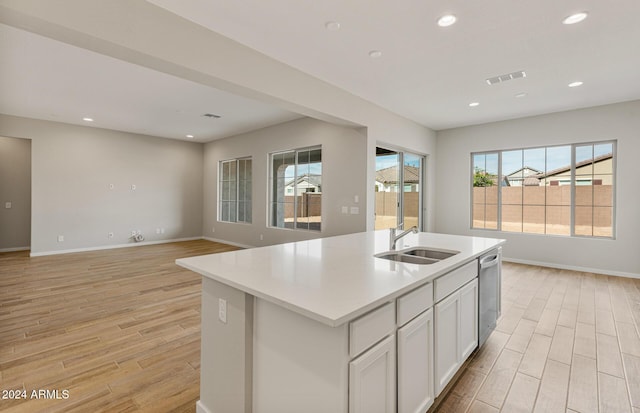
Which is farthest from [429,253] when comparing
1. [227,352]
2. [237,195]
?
[237,195]

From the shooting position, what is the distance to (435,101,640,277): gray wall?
4.73m

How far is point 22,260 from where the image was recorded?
572 centimetres

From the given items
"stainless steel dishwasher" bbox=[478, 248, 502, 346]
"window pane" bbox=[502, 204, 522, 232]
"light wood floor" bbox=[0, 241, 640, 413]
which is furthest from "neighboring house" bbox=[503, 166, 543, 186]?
"stainless steel dishwasher" bbox=[478, 248, 502, 346]

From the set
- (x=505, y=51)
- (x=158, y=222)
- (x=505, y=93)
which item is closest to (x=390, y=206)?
(x=505, y=93)

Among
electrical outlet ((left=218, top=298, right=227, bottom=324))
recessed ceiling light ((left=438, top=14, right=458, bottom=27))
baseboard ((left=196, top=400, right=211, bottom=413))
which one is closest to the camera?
electrical outlet ((left=218, top=298, right=227, bottom=324))

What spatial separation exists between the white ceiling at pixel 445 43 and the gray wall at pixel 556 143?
55 cm

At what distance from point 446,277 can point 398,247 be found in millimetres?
616

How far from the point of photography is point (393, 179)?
6.05 metres

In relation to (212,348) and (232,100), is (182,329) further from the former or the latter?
(232,100)

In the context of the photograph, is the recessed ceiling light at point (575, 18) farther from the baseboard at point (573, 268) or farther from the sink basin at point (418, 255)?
the baseboard at point (573, 268)

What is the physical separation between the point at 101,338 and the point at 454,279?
3.03 meters

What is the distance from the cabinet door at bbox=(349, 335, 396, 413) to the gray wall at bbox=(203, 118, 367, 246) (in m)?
3.61

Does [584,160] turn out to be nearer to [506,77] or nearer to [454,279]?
[506,77]

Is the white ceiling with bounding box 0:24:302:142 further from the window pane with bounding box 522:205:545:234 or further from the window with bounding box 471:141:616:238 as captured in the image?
the window pane with bounding box 522:205:545:234
